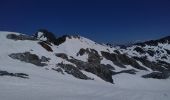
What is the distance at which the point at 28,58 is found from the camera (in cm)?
5388

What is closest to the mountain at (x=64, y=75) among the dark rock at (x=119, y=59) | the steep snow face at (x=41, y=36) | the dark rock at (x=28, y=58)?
the dark rock at (x=28, y=58)

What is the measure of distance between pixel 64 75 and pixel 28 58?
8960 mm

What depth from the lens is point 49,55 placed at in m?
60.3

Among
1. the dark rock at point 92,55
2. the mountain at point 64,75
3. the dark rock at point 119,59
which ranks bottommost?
the mountain at point 64,75

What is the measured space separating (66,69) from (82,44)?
39968 mm

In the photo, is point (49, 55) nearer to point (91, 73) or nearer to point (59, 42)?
point (91, 73)

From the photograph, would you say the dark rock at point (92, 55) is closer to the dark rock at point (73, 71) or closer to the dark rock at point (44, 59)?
the dark rock at point (44, 59)

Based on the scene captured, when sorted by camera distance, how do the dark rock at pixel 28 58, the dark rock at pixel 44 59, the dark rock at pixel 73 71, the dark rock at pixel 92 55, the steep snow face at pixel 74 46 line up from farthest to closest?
1. the dark rock at pixel 92 55
2. the steep snow face at pixel 74 46
3. the dark rock at pixel 44 59
4. the dark rock at pixel 73 71
5. the dark rock at pixel 28 58

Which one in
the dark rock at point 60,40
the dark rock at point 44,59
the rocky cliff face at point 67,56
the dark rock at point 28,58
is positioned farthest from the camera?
the dark rock at point 60,40

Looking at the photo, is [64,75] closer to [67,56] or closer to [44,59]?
[44,59]

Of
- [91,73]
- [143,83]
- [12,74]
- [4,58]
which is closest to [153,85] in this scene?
[143,83]

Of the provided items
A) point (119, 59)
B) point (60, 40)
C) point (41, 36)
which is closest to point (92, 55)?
point (60, 40)

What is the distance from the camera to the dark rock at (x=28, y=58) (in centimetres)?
5256

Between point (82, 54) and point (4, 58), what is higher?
point (82, 54)
